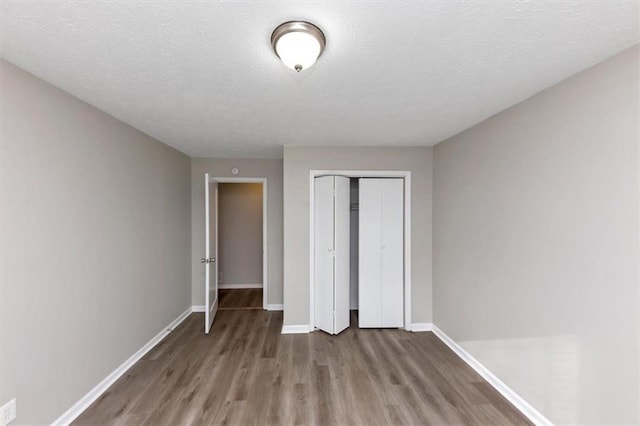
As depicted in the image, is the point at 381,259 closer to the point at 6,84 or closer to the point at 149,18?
the point at 149,18

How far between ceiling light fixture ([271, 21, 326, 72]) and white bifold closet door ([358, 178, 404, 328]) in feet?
7.68

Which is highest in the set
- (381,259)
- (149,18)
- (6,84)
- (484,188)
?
(149,18)

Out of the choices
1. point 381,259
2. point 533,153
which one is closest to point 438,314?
point 381,259

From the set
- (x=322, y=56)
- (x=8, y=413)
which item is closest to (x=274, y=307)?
(x=8, y=413)

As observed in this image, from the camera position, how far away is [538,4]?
3.64 feet

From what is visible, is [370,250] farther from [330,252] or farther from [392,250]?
[330,252]

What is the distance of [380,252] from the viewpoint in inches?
140

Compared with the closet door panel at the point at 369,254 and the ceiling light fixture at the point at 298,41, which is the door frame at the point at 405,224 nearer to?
the closet door panel at the point at 369,254

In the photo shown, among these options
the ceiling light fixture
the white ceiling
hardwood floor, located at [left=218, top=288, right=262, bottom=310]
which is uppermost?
the white ceiling

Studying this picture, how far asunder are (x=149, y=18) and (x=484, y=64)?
170 centimetres

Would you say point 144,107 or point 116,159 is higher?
point 144,107

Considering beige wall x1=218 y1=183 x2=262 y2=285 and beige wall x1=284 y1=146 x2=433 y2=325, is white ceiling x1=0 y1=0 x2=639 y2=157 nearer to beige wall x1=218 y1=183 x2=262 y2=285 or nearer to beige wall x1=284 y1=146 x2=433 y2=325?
beige wall x1=284 y1=146 x2=433 y2=325

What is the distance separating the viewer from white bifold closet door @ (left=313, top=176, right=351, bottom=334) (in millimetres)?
3441

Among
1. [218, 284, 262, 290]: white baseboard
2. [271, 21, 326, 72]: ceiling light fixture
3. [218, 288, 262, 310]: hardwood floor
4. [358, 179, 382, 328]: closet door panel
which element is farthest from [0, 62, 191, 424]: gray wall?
[358, 179, 382, 328]: closet door panel
